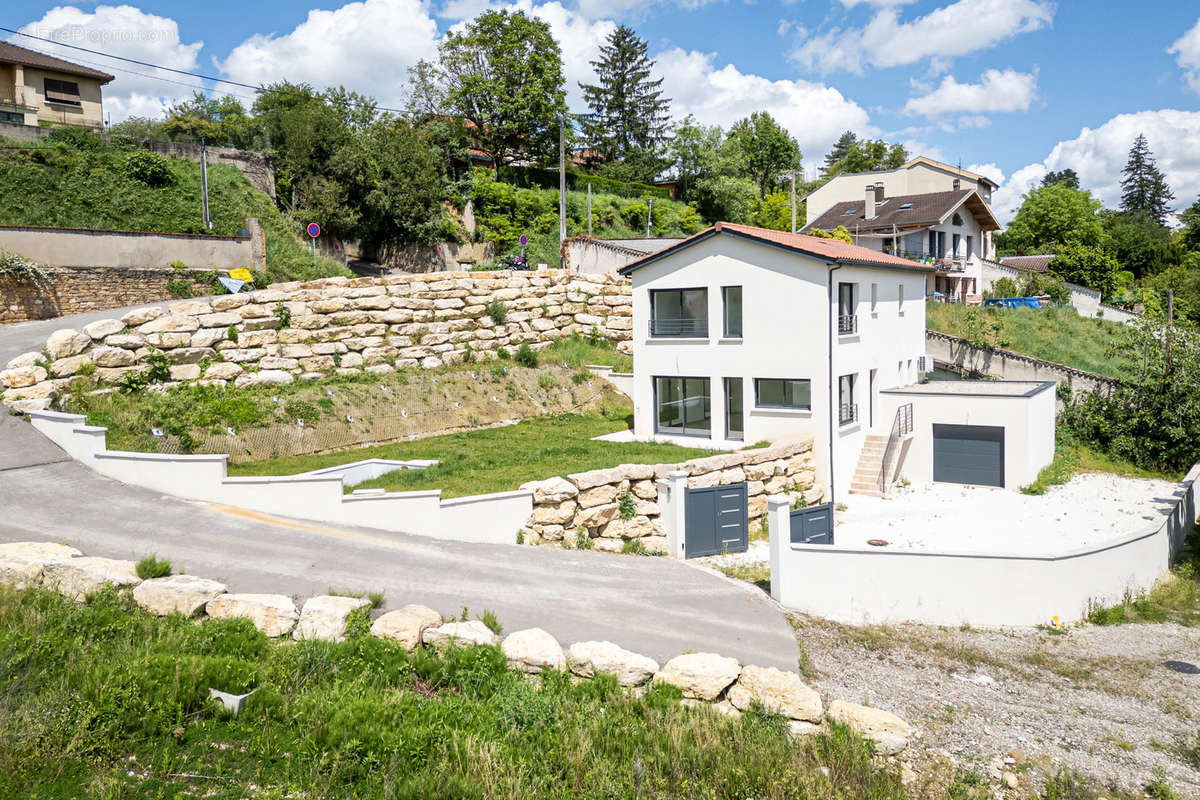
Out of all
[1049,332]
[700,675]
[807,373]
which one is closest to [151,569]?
[700,675]

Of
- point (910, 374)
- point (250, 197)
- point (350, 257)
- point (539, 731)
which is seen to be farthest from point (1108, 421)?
point (250, 197)

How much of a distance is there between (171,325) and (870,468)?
20.9 metres

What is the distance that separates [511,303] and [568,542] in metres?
15.6

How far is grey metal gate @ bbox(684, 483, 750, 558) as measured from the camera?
55.4 feet

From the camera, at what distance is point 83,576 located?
992cm

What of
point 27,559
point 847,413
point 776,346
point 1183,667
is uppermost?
point 776,346

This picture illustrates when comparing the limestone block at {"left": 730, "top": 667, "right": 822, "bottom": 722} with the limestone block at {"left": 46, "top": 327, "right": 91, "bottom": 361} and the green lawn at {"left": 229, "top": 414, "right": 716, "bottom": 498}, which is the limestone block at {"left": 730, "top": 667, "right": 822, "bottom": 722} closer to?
the green lawn at {"left": 229, "top": 414, "right": 716, "bottom": 498}

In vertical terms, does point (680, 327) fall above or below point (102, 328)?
above

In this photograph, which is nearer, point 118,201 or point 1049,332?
point 118,201

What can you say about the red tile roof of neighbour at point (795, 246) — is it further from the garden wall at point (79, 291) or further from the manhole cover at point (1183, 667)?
the garden wall at point (79, 291)

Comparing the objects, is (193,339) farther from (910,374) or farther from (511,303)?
(910,374)

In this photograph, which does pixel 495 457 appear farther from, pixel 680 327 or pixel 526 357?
pixel 526 357

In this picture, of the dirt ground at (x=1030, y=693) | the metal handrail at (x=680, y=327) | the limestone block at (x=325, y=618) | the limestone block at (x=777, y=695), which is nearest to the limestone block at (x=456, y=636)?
the limestone block at (x=325, y=618)

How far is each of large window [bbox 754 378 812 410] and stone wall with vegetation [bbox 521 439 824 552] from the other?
9.43 ft
